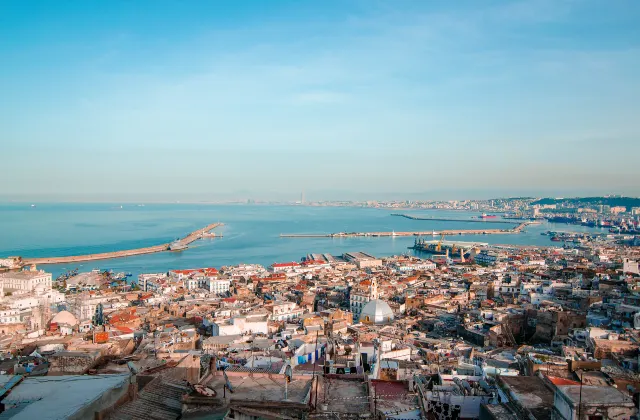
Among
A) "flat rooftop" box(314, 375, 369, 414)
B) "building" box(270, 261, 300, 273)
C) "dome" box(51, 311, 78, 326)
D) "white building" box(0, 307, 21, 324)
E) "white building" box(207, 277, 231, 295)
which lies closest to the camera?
"flat rooftop" box(314, 375, 369, 414)

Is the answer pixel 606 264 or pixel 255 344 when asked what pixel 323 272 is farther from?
pixel 255 344

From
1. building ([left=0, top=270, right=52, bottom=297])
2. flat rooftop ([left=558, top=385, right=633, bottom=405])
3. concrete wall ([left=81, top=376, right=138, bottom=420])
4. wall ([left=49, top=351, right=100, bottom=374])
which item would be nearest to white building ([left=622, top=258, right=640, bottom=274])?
flat rooftop ([left=558, top=385, right=633, bottom=405])

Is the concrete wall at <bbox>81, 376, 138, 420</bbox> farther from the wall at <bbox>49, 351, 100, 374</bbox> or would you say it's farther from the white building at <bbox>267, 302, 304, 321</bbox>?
the white building at <bbox>267, 302, 304, 321</bbox>

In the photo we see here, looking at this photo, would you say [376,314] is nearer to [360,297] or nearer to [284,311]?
[360,297]

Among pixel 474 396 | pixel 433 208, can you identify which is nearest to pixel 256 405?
pixel 474 396

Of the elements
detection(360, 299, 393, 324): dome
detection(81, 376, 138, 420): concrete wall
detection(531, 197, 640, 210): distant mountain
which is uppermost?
detection(81, 376, 138, 420): concrete wall

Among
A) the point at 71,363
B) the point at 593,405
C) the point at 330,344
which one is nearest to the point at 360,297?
the point at 330,344
